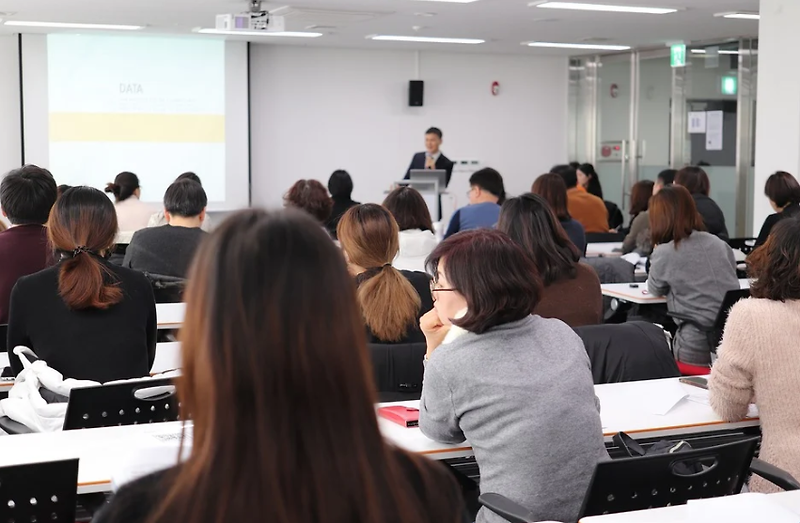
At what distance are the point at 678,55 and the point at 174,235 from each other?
8.75 meters

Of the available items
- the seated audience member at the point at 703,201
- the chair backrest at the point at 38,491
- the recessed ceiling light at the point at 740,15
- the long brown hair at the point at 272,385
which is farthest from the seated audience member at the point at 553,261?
the recessed ceiling light at the point at 740,15

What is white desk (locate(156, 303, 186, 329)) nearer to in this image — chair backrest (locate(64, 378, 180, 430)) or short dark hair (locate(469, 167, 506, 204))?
chair backrest (locate(64, 378, 180, 430))

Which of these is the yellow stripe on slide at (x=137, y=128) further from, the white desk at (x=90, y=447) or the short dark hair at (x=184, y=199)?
the white desk at (x=90, y=447)

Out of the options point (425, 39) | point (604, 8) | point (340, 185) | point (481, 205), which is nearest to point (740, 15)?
point (604, 8)

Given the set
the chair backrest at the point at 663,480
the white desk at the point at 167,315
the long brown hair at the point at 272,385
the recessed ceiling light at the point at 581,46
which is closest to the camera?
the long brown hair at the point at 272,385

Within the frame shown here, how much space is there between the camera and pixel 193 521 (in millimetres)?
1010

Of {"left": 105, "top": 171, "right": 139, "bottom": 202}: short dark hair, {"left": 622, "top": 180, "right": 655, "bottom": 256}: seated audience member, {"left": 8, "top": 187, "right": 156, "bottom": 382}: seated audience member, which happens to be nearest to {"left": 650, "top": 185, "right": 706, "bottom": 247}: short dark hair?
{"left": 622, "top": 180, "right": 655, "bottom": 256}: seated audience member

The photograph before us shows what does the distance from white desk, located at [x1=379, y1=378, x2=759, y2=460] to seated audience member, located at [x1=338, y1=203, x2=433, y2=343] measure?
0.51m

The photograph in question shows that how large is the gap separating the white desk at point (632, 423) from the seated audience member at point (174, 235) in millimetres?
2300

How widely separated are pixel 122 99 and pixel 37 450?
9811mm

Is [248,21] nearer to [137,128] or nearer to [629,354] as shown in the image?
[137,128]

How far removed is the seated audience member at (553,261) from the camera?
4117mm

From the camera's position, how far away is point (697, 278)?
5496mm

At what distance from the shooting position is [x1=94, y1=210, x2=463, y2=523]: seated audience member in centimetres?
100
